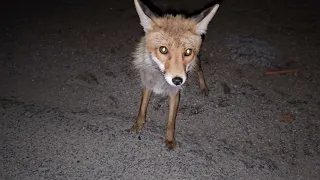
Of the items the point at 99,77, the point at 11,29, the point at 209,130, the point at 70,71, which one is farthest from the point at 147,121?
the point at 11,29

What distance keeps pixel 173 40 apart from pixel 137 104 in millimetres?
1647

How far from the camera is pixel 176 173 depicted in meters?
3.58

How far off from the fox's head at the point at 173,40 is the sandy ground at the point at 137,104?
1.22m

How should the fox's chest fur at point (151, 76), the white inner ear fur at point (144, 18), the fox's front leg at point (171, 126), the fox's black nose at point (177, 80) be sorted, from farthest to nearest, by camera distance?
1. the fox's front leg at point (171, 126)
2. the fox's chest fur at point (151, 76)
3. the white inner ear fur at point (144, 18)
4. the fox's black nose at point (177, 80)

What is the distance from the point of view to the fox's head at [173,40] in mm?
3104

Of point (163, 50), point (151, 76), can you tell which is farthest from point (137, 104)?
point (163, 50)

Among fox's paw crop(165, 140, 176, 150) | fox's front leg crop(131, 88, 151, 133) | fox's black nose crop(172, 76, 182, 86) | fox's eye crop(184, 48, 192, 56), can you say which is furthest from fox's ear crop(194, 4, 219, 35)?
fox's paw crop(165, 140, 176, 150)

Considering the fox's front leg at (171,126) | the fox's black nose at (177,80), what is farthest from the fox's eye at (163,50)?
the fox's front leg at (171,126)

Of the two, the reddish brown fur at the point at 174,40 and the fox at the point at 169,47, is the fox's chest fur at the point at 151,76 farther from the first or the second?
the reddish brown fur at the point at 174,40

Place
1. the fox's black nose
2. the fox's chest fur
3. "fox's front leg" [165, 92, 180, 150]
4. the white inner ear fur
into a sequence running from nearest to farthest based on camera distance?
the fox's black nose, the white inner ear fur, the fox's chest fur, "fox's front leg" [165, 92, 180, 150]

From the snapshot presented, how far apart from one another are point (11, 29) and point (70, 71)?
6.75 feet

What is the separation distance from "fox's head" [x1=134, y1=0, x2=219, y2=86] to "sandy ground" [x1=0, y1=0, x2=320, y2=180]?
4.01 ft

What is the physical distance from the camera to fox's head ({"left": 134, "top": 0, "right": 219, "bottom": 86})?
3.10 metres

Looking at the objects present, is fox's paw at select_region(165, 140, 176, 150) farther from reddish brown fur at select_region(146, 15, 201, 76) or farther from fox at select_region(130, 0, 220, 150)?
reddish brown fur at select_region(146, 15, 201, 76)
